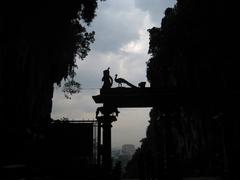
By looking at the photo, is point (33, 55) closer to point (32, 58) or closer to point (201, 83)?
point (32, 58)

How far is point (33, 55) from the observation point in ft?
83.0

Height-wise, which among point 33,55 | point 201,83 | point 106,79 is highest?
point 33,55

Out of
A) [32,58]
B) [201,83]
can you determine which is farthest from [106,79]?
[201,83]

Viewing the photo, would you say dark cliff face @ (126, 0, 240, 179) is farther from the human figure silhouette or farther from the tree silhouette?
the tree silhouette

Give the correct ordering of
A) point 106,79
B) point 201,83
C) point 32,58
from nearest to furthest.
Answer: point 106,79
point 32,58
point 201,83

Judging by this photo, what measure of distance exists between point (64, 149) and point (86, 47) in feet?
66.8

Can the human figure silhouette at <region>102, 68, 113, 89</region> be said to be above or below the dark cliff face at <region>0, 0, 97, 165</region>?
below

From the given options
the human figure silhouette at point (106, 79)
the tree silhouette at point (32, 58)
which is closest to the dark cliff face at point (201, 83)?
the human figure silhouette at point (106, 79)

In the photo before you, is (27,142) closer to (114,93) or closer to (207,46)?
(114,93)

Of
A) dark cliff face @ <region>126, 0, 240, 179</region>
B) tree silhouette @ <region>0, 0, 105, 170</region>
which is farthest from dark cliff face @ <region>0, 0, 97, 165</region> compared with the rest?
dark cliff face @ <region>126, 0, 240, 179</region>

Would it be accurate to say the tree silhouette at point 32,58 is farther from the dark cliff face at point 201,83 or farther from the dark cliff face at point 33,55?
the dark cliff face at point 201,83

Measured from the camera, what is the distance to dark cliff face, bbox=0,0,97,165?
57.3 feet

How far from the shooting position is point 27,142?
576 inches

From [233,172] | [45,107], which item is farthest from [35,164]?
[45,107]
